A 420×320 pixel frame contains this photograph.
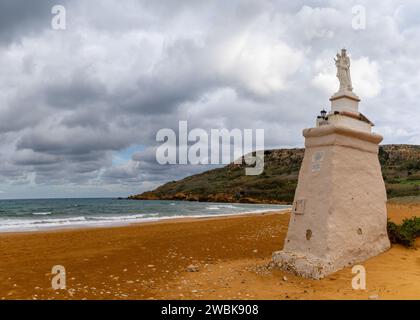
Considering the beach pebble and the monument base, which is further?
the beach pebble

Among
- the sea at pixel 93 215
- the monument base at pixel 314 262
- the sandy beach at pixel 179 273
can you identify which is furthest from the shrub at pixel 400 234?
the sea at pixel 93 215

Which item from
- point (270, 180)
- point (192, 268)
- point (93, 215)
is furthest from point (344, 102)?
point (270, 180)

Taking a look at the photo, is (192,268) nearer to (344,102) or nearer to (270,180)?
(344,102)

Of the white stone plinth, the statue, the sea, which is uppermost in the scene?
the statue

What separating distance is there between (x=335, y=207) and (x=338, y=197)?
279 mm

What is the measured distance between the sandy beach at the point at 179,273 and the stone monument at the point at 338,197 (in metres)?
0.42

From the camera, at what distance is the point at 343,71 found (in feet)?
32.2

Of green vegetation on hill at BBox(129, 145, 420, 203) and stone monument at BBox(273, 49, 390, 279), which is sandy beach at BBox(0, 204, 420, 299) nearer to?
stone monument at BBox(273, 49, 390, 279)

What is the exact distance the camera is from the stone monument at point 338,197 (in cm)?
848

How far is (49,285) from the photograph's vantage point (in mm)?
8414

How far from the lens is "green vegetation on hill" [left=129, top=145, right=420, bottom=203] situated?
68.1 m

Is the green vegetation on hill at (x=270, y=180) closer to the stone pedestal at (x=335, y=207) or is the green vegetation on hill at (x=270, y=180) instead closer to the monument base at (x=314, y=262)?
the stone pedestal at (x=335, y=207)

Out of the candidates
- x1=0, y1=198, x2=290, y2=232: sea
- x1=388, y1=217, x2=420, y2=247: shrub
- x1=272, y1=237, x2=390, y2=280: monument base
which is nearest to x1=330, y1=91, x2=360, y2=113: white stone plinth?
x1=388, y1=217, x2=420, y2=247: shrub
